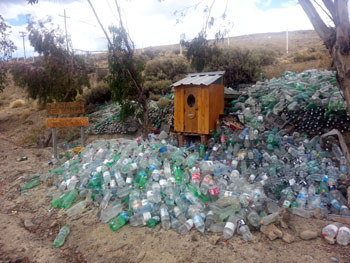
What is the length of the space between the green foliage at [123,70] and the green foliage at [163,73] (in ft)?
17.9

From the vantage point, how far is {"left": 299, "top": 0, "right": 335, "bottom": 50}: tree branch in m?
3.17

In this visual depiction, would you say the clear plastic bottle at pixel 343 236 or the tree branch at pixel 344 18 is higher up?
the tree branch at pixel 344 18

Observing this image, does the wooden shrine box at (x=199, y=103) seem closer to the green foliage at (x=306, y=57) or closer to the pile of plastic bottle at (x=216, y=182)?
the pile of plastic bottle at (x=216, y=182)

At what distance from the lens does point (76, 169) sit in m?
5.32

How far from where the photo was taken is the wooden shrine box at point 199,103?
597cm

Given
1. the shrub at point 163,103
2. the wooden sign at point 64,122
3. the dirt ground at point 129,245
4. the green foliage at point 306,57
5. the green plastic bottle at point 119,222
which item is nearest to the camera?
the dirt ground at point 129,245

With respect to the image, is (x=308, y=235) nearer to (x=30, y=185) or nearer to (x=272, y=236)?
(x=272, y=236)

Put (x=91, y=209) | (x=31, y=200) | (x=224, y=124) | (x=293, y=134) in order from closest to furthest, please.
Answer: (x=91, y=209) → (x=31, y=200) → (x=293, y=134) → (x=224, y=124)

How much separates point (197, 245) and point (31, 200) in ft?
10.8

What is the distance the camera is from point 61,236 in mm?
3408

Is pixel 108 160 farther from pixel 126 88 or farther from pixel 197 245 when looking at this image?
pixel 197 245

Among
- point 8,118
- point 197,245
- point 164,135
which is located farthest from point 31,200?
point 8,118

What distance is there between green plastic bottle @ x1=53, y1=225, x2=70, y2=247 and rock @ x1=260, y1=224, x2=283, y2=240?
2573mm

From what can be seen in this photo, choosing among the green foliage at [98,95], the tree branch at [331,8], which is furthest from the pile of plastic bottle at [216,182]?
the green foliage at [98,95]
